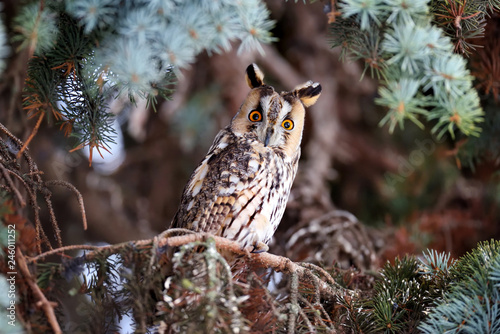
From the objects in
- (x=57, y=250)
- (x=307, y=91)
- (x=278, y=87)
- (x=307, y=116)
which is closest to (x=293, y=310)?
(x=57, y=250)

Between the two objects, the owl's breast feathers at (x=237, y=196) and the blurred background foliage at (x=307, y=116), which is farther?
the owl's breast feathers at (x=237, y=196)

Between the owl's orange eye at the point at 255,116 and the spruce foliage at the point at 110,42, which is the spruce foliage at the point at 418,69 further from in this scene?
the owl's orange eye at the point at 255,116

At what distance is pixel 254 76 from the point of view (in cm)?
185

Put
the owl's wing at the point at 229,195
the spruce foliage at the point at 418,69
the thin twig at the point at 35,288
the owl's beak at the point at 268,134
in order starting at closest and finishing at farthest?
the thin twig at the point at 35,288 < the spruce foliage at the point at 418,69 < the owl's wing at the point at 229,195 < the owl's beak at the point at 268,134

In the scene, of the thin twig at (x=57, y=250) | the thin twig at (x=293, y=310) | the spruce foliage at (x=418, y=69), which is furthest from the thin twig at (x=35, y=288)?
the spruce foliage at (x=418, y=69)

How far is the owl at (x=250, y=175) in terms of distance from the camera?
159 cm

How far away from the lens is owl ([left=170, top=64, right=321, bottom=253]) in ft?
5.22

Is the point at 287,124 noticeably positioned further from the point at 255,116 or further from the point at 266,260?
the point at 266,260

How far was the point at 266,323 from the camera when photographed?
3.50 feet

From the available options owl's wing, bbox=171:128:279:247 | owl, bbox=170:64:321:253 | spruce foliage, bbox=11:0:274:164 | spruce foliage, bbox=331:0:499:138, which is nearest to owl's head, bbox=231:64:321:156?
owl, bbox=170:64:321:253

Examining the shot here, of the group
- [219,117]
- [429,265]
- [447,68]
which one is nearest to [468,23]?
[447,68]

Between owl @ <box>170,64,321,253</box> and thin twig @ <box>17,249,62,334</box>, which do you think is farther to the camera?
owl @ <box>170,64,321,253</box>

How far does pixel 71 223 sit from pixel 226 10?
8.31 ft

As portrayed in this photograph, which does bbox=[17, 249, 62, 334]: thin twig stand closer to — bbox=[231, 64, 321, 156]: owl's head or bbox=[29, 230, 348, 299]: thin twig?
bbox=[29, 230, 348, 299]: thin twig
